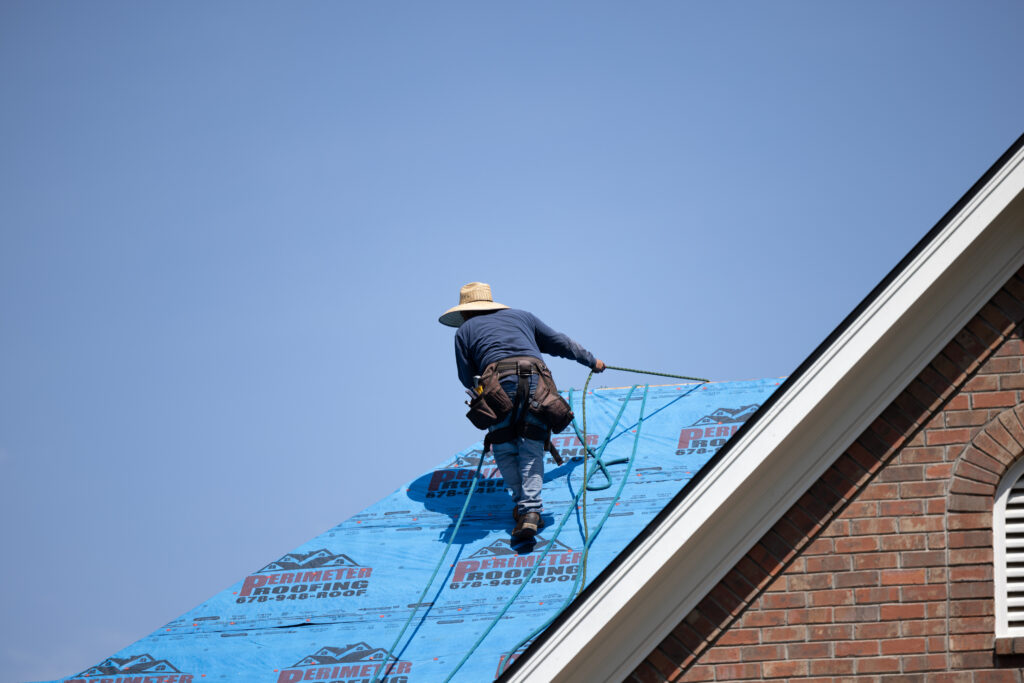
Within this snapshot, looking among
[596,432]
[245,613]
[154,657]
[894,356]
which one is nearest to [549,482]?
[596,432]

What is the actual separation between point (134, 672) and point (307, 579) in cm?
156

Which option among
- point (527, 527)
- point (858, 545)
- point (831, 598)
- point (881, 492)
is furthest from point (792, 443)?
point (527, 527)

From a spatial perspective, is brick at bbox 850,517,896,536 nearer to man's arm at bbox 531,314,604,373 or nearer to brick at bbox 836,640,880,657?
brick at bbox 836,640,880,657

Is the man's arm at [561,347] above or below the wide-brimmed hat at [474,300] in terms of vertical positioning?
below

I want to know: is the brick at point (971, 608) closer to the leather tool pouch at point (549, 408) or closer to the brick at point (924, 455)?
the brick at point (924, 455)

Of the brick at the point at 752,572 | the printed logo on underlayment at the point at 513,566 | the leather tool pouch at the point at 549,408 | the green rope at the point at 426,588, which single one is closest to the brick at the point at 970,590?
the brick at the point at 752,572

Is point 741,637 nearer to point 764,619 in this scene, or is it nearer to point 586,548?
point 764,619

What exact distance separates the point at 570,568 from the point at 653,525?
276 centimetres

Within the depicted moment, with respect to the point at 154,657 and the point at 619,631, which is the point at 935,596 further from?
the point at 154,657

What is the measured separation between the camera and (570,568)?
28.7 ft

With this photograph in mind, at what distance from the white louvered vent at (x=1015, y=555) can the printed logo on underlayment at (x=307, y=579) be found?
5.05 metres

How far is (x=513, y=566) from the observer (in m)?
8.91

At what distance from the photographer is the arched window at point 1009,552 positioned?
603 centimetres

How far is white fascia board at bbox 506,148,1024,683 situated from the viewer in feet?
19.9
